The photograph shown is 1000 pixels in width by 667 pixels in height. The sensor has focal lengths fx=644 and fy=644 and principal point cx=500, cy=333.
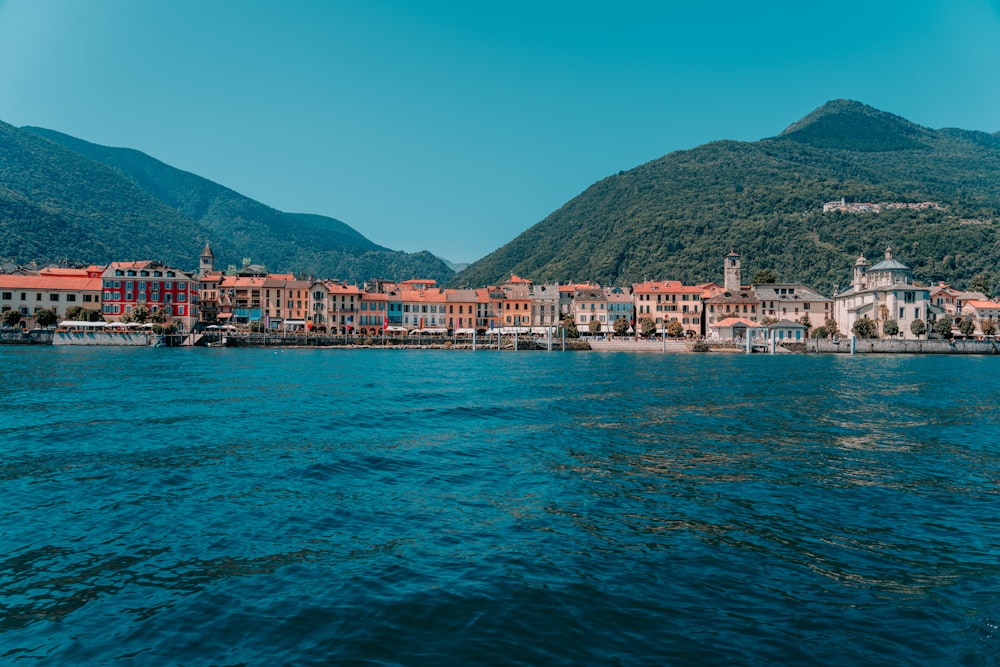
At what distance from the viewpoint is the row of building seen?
3575 inches

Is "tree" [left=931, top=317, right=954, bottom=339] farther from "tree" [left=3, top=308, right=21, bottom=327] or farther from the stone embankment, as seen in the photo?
"tree" [left=3, top=308, right=21, bottom=327]

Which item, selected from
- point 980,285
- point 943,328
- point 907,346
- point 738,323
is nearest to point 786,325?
point 738,323

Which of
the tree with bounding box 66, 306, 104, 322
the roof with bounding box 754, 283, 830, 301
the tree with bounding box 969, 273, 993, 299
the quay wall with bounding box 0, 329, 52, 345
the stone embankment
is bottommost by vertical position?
the stone embankment

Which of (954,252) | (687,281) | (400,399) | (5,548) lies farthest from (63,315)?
(954,252)

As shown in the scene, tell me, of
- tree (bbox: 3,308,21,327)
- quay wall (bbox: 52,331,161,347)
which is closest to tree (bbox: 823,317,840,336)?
quay wall (bbox: 52,331,161,347)

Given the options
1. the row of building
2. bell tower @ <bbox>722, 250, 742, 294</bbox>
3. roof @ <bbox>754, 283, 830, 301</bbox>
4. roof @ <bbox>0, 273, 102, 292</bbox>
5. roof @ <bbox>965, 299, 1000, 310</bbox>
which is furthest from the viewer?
bell tower @ <bbox>722, 250, 742, 294</bbox>

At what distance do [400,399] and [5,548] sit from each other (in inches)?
793

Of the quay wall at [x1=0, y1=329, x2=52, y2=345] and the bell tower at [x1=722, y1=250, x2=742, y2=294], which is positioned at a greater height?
the bell tower at [x1=722, y1=250, x2=742, y2=294]

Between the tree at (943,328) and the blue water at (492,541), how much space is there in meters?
80.4

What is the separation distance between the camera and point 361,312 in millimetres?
101812

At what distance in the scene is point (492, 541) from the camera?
10359 mm

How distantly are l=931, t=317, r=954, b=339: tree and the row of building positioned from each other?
1148mm

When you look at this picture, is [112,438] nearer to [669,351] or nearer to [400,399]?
[400,399]

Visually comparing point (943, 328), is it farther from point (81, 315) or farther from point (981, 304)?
point (81, 315)
